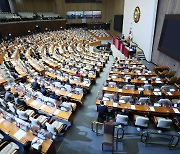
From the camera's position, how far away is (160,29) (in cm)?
1672

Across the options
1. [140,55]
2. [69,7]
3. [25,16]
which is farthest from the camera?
[69,7]

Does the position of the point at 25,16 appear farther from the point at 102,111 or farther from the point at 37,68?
the point at 102,111

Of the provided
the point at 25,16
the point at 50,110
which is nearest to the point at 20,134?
the point at 50,110

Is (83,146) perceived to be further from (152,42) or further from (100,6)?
(100,6)

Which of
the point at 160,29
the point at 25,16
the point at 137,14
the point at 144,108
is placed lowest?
the point at 144,108

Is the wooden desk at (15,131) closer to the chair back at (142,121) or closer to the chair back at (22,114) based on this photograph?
the chair back at (22,114)

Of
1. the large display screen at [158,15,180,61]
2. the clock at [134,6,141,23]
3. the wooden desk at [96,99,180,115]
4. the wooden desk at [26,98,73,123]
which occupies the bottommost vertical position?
the wooden desk at [96,99,180,115]

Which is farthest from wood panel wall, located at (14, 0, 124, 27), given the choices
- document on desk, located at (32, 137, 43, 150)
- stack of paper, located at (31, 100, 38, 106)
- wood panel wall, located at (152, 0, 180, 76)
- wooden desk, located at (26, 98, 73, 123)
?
document on desk, located at (32, 137, 43, 150)

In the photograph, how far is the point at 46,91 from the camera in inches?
385

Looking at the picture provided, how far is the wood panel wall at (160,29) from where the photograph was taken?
543 inches

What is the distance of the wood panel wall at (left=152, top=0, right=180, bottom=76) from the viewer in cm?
1380

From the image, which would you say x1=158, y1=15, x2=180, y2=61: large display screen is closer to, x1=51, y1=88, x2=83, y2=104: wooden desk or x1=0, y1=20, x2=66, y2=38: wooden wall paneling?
x1=51, y1=88, x2=83, y2=104: wooden desk

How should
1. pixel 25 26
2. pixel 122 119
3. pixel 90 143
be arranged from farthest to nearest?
pixel 25 26 < pixel 122 119 < pixel 90 143

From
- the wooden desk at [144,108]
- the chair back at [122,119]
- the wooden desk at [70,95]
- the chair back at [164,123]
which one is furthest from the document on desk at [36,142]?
the chair back at [164,123]
